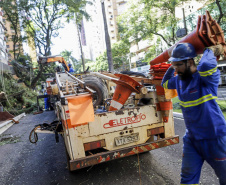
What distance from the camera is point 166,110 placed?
11.6 feet

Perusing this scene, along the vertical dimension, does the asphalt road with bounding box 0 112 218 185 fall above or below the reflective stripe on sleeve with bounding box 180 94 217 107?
below

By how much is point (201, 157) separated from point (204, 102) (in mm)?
664

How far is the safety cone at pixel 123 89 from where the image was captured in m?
3.46

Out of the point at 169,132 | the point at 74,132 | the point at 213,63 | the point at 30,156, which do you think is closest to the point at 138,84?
the point at 169,132

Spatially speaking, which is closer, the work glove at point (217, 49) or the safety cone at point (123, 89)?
the work glove at point (217, 49)

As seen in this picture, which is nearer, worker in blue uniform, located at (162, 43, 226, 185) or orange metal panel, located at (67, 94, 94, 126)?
worker in blue uniform, located at (162, 43, 226, 185)

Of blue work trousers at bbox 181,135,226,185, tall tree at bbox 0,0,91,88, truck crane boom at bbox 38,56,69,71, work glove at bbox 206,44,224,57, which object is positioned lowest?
blue work trousers at bbox 181,135,226,185

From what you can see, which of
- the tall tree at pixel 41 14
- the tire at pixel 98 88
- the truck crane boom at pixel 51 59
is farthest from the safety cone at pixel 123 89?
the tall tree at pixel 41 14

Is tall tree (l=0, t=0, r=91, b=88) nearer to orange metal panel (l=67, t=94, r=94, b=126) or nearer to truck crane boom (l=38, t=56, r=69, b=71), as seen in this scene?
truck crane boom (l=38, t=56, r=69, b=71)

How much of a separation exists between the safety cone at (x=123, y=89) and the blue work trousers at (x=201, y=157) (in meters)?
1.47

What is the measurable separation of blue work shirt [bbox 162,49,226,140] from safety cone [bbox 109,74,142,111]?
131 cm

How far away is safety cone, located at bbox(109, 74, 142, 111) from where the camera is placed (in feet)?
11.4

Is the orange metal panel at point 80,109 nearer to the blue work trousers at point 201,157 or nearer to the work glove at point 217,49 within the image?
the blue work trousers at point 201,157

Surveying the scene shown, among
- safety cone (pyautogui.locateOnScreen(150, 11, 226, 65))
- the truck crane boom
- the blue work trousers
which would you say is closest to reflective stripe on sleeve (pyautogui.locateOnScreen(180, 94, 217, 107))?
the blue work trousers
